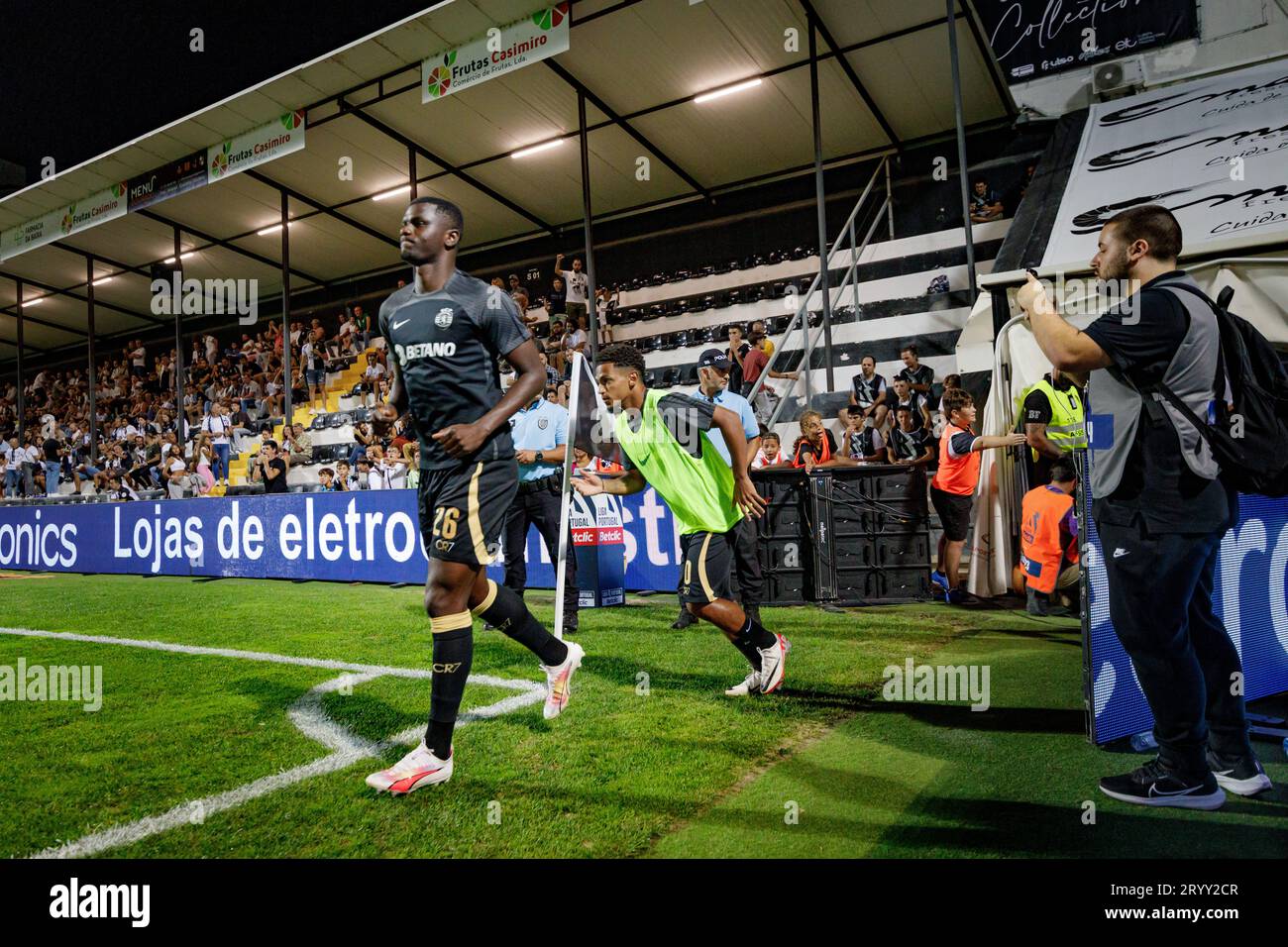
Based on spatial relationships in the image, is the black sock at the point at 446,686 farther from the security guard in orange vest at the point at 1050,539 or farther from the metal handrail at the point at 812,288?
the metal handrail at the point at 812,288

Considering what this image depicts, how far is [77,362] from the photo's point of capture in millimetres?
30500

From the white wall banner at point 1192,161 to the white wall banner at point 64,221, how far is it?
60.8 feet

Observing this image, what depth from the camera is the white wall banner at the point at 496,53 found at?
1098 centimetres

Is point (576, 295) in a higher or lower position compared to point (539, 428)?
higher

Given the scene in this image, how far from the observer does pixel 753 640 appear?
172 inches

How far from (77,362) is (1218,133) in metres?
36.6

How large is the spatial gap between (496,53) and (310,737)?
10973 mm

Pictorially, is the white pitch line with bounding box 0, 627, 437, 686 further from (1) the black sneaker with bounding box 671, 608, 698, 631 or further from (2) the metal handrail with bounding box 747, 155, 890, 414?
(2) the metal handrail with bounding box 747, 155, 890, 414

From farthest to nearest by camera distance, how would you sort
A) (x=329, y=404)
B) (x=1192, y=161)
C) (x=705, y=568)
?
1. (x=329, y=404)
2. (x=1192, y=161)
3. (x=705, y=568)

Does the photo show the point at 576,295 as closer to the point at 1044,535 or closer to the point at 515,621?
the point at 1044,535

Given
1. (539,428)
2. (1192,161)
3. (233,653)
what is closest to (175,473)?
(233,653)
